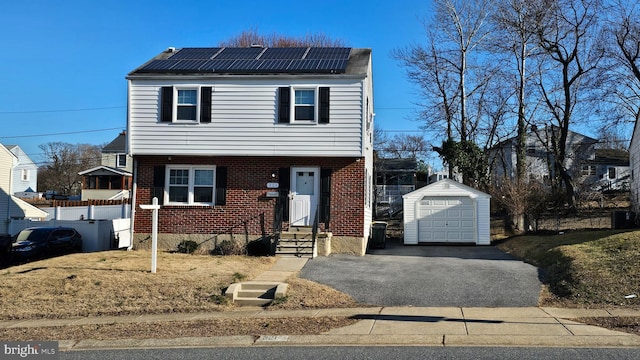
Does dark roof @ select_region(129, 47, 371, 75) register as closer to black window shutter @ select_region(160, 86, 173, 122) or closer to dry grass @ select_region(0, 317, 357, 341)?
black window shutter @ select_region(160, 86, 173, 122)

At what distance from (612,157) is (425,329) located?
176ft

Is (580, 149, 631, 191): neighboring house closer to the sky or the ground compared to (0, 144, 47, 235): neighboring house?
closer to the sky

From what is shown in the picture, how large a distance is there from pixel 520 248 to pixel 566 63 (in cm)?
1523

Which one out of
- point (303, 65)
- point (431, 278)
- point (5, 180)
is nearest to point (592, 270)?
point (431, 278)

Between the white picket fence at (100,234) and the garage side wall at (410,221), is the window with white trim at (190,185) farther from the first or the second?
the garage side wall at (410,221)

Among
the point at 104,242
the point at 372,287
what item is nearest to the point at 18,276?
the point at 372,287

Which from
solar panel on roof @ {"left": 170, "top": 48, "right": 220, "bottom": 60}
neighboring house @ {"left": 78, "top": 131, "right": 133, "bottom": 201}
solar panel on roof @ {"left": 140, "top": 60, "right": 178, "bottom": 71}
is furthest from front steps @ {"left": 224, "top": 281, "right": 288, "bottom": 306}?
neighboring house @ {"left": 78, "top": 131, "right": 133, "bottom": 201}

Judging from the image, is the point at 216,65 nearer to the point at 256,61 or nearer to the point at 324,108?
the point at 256,61

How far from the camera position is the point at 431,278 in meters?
12.7

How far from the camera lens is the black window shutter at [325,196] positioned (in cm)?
1719

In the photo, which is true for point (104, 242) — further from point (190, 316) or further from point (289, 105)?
point (190, 316)

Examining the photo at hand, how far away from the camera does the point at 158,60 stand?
1925cm

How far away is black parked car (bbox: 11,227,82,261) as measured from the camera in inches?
754

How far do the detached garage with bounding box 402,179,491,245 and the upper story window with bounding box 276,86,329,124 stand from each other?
6720 mm
